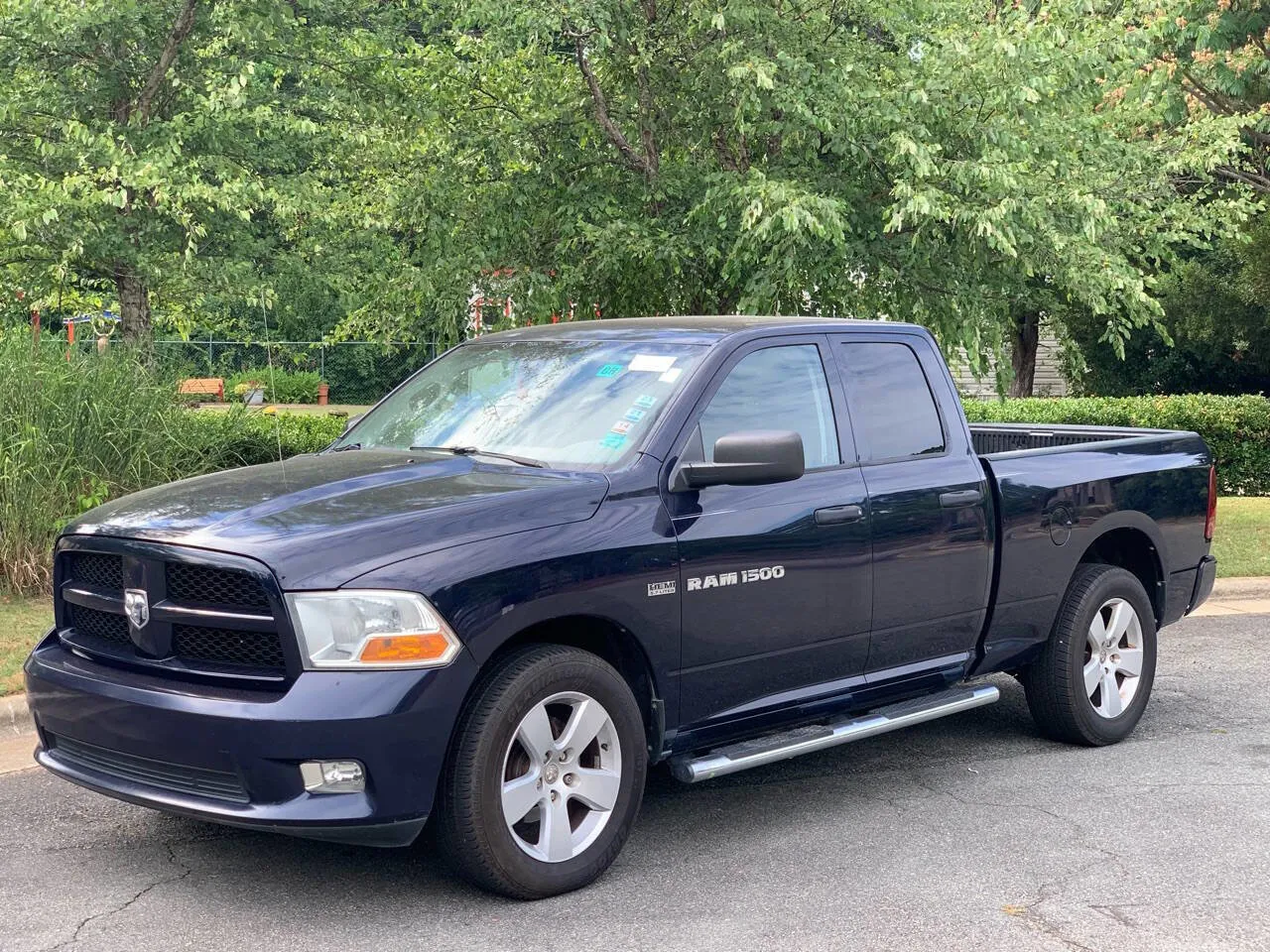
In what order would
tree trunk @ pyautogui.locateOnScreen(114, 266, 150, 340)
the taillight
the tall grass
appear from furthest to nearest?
tree trunk @ pyautogui.locateOnScreen(114, 266, 150, 340) < the tall grass < the taillight

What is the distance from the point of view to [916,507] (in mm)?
5801

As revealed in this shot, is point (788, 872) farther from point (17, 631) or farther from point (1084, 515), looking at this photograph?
point (17, 631)

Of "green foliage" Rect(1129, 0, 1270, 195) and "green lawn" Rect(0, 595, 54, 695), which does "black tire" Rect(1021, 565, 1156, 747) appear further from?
"green foliage" Rect(1129, 0, 1270, 195)

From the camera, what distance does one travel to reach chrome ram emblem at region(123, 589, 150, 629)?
4.50 metres

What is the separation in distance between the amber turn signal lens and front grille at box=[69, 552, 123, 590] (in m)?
0.99

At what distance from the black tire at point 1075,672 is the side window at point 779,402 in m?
1.61

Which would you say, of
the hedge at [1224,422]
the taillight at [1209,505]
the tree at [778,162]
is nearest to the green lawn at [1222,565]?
the hedge at [1224,422]

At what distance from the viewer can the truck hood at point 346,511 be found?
429cm

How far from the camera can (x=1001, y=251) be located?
1070cm

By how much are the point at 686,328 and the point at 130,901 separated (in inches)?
114

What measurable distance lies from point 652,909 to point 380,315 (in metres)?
→ 8.73

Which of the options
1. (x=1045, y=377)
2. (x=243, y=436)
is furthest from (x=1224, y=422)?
(x=1045, y=377)

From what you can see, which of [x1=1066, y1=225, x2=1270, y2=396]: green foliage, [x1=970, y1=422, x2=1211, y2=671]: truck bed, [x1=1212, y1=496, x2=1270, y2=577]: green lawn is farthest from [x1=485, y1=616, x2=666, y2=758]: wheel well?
[x1=1066, y1=225, x2=1270, y2=396]: green foliage

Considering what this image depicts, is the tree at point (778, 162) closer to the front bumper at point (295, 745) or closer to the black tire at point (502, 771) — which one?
the black tire at point (502, 771)
